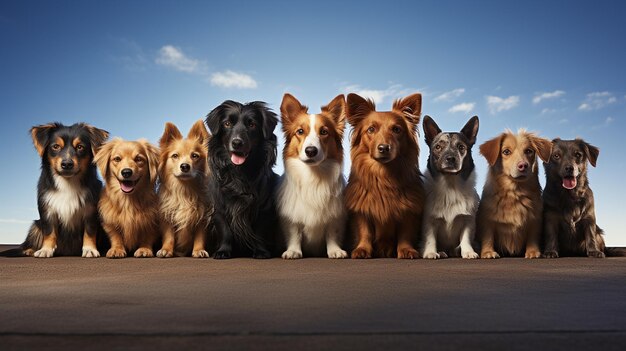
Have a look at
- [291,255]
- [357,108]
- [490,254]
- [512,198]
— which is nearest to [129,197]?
[291,255]

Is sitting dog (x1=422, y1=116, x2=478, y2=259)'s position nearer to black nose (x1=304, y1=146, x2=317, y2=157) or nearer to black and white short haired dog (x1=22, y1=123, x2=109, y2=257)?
black nose (x1=304, y1=146, x2=317, y2=157)

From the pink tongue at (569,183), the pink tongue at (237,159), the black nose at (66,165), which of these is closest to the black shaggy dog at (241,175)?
the pink tongue at (237,159)

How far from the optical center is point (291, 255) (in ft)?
17.9

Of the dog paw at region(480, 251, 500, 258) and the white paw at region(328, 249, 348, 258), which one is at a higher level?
the dog paw at region(480, 251, 500, 258)

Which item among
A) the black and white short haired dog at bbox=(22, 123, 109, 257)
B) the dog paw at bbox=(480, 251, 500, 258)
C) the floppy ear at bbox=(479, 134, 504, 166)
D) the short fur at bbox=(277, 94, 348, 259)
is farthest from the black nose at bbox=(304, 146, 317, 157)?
the black and white short haired dog at bbox=(22, 123, 109, 257)

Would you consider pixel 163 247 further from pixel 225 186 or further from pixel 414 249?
pixel 414 249

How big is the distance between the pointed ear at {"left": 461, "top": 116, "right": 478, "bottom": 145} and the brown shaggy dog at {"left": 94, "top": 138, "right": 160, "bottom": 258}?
284 centimetres

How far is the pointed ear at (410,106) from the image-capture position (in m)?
5.69

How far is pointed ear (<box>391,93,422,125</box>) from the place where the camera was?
5688mm

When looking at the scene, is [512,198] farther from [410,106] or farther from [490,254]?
[410,106]

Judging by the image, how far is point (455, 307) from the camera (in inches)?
114

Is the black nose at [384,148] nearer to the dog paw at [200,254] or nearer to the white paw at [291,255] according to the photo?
the white paw at [291,255]

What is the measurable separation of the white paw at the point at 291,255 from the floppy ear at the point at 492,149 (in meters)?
1.96

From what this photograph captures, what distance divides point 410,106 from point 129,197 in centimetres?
271
